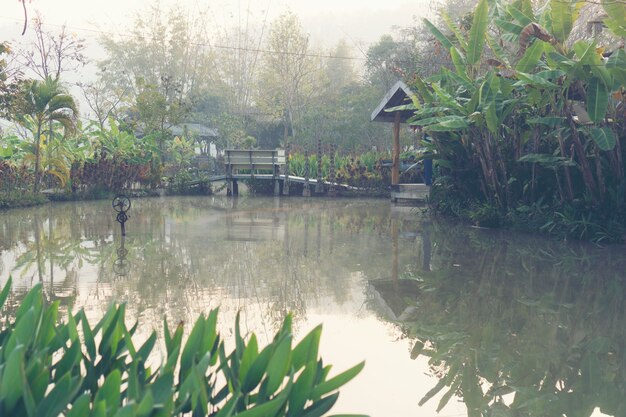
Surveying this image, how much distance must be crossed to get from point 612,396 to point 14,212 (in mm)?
16851

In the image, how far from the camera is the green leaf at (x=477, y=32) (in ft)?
44.1

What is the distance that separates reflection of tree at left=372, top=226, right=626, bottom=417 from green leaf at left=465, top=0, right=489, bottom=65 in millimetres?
5054

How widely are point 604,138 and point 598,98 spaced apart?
0.62 metres

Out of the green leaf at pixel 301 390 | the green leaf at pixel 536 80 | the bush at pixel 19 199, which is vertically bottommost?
the bush at pixel 19 199

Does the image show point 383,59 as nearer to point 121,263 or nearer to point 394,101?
point 394,101

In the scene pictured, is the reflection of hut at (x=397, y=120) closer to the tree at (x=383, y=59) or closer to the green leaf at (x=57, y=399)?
the green leaf at (x=57, y=399)

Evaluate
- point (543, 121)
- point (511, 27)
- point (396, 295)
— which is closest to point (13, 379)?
point (396, 295)

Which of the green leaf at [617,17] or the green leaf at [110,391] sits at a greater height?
the green leaf at [617,17]

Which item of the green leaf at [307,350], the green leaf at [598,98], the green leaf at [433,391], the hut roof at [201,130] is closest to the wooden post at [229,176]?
the green leaf at [598,98]

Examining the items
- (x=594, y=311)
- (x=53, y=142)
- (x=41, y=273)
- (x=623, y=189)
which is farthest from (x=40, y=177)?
(x=594, y=311)

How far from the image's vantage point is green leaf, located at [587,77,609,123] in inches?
440

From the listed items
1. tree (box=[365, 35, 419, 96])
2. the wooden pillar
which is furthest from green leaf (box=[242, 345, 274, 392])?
tree (box=[365, 35, 419, 96])

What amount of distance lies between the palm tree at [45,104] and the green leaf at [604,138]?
15.5m

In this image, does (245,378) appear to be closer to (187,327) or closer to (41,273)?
(187,327)
